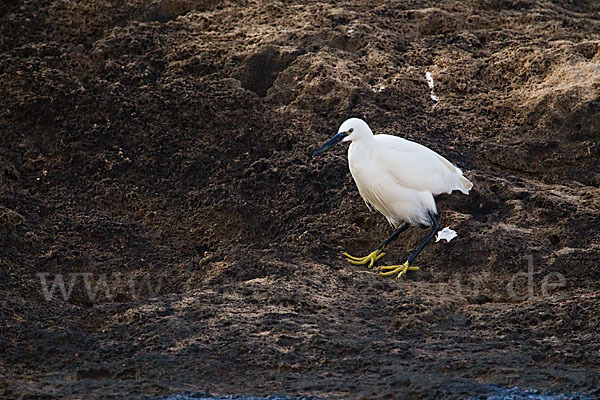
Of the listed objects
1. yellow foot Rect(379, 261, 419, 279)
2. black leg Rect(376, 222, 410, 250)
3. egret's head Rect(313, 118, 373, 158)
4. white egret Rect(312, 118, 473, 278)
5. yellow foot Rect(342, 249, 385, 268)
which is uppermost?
egret's head Rect(313, 118, 373, 158)

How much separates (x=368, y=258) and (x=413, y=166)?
833mm

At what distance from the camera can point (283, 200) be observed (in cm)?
849

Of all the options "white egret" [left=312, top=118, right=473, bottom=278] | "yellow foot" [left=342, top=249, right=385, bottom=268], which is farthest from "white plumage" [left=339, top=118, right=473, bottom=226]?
"yellow foot" [left=342, top=249, right=385, bottom=268]

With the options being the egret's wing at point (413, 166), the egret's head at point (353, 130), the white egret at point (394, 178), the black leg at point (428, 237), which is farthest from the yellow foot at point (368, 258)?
the egret's head at point (353, 130)

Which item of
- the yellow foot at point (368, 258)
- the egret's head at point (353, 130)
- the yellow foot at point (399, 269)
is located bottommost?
the yellow foot at point (399, 269)

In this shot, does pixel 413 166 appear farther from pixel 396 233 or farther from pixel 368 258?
pixel 368 258

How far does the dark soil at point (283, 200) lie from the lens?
6.45 meters

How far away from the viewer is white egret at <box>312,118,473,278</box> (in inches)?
301

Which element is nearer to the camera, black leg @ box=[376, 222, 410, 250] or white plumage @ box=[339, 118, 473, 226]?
white plumage @ box=[339, 118, 473, 226]

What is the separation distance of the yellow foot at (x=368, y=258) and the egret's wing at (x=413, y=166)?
0.60m

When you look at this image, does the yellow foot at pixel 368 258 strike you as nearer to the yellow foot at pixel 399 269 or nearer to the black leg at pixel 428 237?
the yellow foot at pixel 399 269

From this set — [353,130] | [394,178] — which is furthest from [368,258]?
[353,130]

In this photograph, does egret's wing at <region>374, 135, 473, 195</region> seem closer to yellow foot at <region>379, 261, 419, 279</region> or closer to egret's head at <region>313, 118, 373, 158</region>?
egret's head at <region>313, 118, 373, 158</region>

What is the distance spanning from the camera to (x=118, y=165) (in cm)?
898
